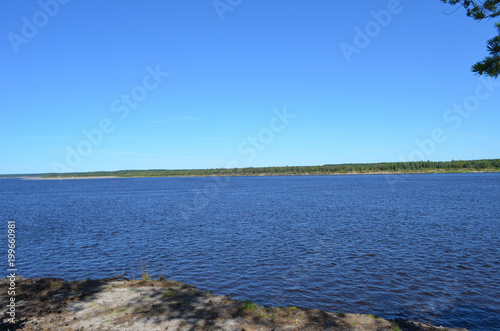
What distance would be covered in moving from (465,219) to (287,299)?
37620mm

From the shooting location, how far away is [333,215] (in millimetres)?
49156

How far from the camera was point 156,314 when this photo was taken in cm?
1226

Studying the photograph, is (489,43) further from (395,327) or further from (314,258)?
(314,258)

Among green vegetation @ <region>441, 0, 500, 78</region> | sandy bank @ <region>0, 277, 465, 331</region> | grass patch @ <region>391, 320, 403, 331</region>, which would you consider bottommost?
grass patch @ <region>391, 320, 403, 331</region>

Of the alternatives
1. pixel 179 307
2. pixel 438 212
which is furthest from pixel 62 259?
pixel 438 212

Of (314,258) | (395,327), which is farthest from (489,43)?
(314,258)

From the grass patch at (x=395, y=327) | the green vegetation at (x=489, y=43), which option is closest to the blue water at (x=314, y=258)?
the grass patch at (x=395, y=327)

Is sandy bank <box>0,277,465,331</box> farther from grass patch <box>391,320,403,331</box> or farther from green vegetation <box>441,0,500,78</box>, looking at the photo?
green vegetation <box>441,0,500,78</box>

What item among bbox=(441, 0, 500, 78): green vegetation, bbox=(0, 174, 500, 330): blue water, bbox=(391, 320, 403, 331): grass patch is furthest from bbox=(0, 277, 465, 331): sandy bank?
bbox=(441, 0, 500, 78): green vegetation

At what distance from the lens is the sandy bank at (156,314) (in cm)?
1137

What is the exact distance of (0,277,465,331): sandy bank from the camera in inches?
448

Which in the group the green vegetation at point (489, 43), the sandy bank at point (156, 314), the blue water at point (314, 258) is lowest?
the blue water at point (314, 258)

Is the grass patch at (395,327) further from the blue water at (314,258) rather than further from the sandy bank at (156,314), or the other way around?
the blue water at (314,258)

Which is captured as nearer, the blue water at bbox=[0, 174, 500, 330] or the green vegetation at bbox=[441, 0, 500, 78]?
the green vegetation at bbox=[441, 0, 500, 78]
